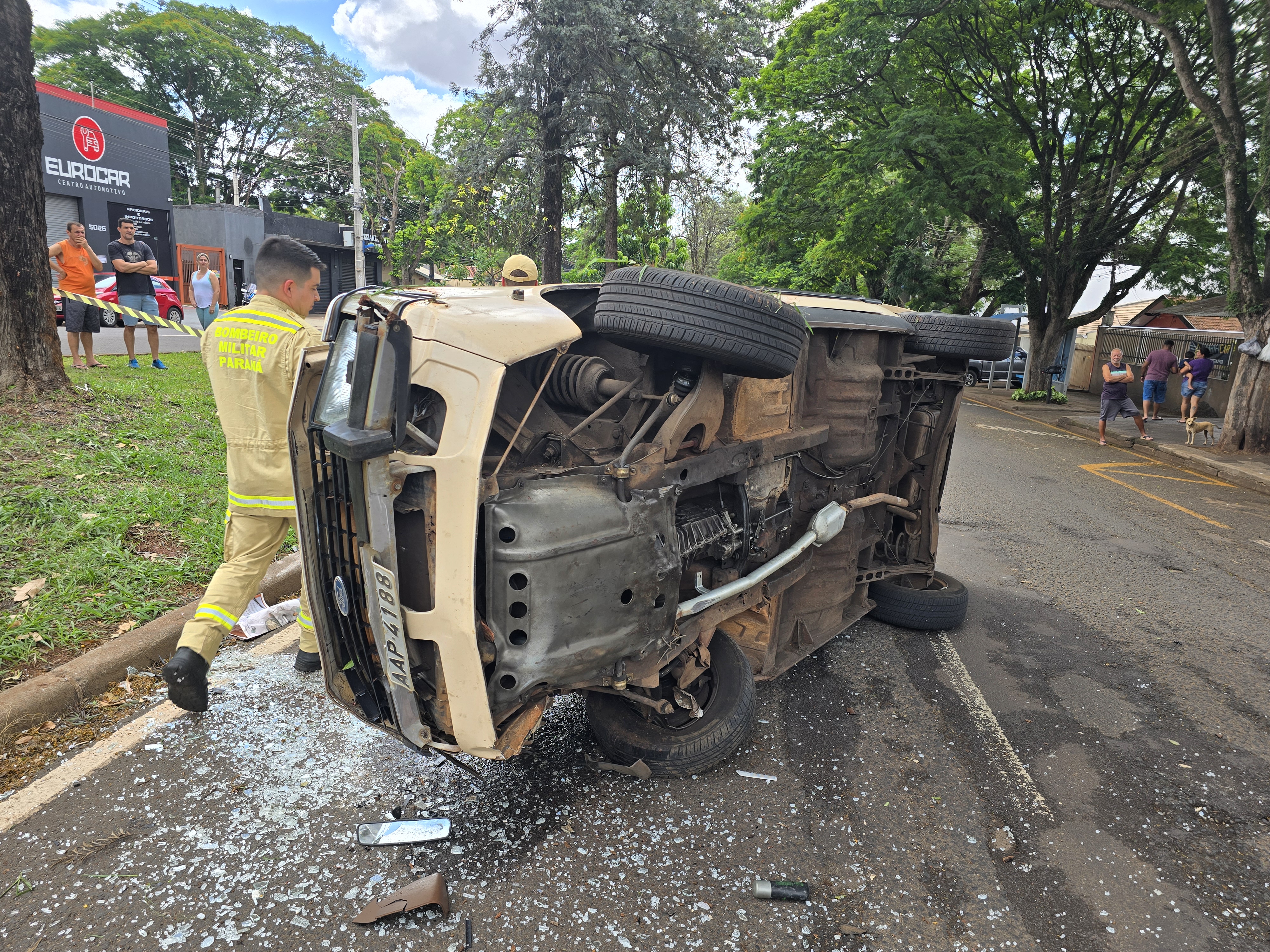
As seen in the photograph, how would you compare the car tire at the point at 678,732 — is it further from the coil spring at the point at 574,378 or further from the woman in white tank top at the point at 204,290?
the woman in white tank top at the point at 204,290

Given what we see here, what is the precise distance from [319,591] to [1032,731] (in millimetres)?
3178

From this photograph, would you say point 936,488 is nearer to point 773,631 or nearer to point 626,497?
point 773,631

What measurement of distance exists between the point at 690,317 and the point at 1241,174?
13308mm

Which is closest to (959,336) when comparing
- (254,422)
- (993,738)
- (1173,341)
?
(993,738)

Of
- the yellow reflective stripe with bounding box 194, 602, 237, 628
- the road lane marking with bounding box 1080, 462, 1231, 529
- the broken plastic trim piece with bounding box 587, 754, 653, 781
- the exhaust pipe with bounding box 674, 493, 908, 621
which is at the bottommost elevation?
the broken plastic trim piece with bounding box 587, 754, 653, 781

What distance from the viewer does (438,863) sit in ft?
7.79

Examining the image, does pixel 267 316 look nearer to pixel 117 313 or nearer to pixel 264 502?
pixel 264 502

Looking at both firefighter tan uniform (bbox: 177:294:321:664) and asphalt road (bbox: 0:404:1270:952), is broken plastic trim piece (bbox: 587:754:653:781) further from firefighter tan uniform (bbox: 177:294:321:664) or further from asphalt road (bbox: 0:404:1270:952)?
firefighter tan uniform (bbox: 177:294:321:664)

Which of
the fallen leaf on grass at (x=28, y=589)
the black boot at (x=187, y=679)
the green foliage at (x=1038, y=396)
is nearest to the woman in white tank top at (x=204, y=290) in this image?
the fallen leaf on grass at (x=28, y=589)

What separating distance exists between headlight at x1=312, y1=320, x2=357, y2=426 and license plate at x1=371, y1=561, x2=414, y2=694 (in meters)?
0.54

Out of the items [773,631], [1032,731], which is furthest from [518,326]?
[1032,731]

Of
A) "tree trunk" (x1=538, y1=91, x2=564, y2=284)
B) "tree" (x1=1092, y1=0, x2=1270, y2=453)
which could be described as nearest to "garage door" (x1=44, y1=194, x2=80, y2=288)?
"tree trunk" (x1=538, y1=91, x2=564, y2=284)

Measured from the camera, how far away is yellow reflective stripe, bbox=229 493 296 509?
125 inches

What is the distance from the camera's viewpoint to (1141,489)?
912 cm
